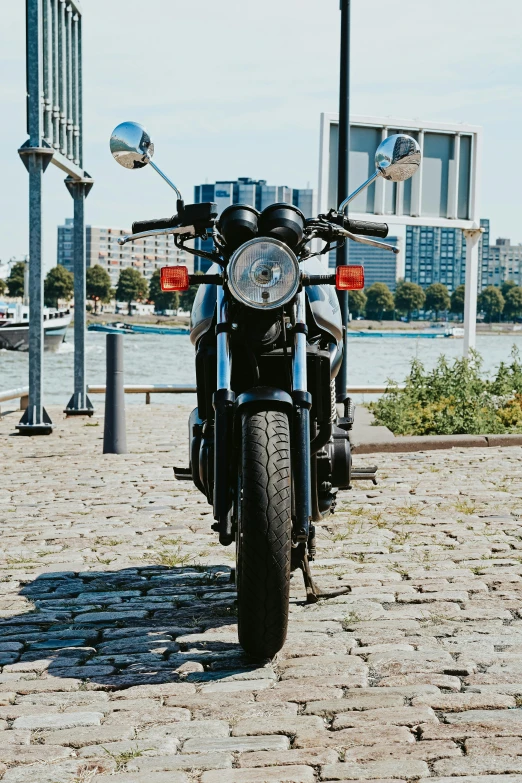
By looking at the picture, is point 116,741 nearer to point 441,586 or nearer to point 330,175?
point 441,586

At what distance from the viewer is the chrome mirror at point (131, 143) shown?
4516mm

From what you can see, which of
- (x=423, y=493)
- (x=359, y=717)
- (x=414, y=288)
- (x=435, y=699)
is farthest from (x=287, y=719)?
(x=414, y=288)

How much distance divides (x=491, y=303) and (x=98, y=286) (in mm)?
39070

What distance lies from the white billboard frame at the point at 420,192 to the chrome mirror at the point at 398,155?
9123 millimetres

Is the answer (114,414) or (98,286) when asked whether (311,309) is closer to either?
(114,414)

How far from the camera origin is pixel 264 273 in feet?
13.4

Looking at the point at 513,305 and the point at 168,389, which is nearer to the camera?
the point at 168,389

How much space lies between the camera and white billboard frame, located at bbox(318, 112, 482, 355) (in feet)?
46.1

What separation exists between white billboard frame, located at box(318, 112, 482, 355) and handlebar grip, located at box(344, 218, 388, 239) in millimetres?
9044

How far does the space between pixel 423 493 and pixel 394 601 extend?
3.24 metres

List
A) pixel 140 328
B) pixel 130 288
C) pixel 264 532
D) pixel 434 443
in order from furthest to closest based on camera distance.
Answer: pixel 130 288, pixel 140 328, pixel 434 443, pixel 264 532

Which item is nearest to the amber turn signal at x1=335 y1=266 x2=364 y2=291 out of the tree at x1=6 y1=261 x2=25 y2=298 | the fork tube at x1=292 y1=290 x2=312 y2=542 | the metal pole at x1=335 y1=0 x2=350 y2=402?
the fork tube at x1=292 y1=290 x2=312 y2=542

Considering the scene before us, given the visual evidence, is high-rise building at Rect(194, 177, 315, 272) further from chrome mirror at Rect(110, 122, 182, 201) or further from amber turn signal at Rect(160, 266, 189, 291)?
chrome mirror at Rect(110, 122, 182, 201)

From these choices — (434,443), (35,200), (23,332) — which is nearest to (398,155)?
(434,443)
